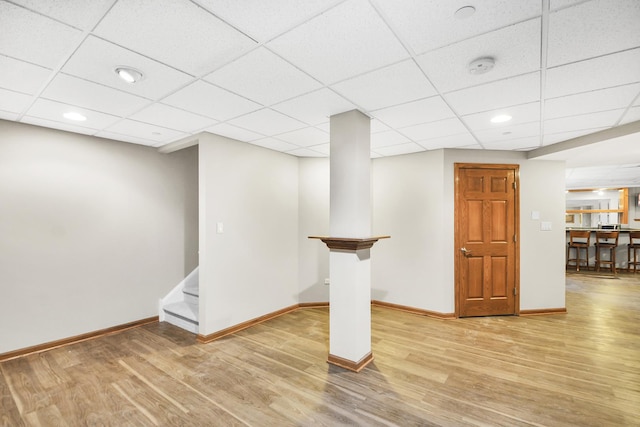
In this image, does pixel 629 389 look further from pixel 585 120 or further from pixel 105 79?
pixel 105 79

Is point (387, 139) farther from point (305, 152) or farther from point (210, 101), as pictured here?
point (210, 101)

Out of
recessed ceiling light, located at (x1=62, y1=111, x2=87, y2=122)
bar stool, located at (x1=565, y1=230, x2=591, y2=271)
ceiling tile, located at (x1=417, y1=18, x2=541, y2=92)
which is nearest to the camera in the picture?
ceiling tile, located at (x1=417, y1=18, x2=541, y2=92)

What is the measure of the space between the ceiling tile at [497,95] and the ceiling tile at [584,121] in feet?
2.83

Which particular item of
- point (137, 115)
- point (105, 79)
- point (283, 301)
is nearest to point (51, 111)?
point (137, 115)

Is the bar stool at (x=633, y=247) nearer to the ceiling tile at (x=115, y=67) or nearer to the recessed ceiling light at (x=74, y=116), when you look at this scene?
the ceiling tile at (x=115, y=67)

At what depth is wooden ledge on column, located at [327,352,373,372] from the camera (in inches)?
106

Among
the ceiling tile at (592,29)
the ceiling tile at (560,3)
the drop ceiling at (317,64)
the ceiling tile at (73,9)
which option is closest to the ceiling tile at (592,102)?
the drop ceiling at (317,64)

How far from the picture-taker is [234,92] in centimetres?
235

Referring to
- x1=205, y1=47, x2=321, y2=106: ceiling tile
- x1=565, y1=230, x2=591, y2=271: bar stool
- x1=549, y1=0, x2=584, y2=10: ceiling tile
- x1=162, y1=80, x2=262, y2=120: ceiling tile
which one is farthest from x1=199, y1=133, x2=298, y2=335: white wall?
x1=565, y1=230, x2=591, y2=271: bar stool

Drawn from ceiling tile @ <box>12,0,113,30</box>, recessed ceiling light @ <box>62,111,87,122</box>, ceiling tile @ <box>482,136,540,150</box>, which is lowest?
ceiling tile @ <box>482,136,540,150</box>

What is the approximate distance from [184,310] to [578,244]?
9.38 meters

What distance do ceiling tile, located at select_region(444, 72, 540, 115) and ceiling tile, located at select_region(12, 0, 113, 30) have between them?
7.73 feet

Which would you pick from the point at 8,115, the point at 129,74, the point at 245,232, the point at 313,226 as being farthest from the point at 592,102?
the point at 8,115

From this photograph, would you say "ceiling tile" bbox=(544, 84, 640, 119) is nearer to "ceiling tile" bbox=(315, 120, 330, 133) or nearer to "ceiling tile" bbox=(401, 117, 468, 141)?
"ceiling tile" bbox=(401, 117, 468, 141)
